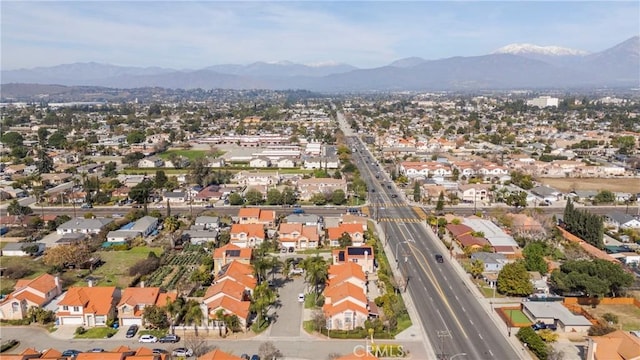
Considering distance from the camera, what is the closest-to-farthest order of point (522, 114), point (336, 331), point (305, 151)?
point (336, 331) < point (305, 151) < point (522, 114)

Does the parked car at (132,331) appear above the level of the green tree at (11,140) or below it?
below

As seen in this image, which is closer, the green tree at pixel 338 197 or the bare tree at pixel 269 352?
the bare tree at pixel 269 352

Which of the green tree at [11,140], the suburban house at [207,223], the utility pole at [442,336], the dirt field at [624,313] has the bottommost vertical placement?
the utility pole at [442,336]

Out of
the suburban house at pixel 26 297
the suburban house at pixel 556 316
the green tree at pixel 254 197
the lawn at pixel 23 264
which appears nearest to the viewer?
the suburban house at pixel 556 316

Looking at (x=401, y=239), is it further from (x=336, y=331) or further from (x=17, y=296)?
(x=17, y=296)

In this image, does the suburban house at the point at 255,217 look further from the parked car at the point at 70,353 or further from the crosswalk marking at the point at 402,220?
the parked car at the point at 70,353

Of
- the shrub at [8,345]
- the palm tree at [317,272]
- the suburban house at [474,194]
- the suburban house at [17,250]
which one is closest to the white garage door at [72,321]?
the shrub at [8,345]

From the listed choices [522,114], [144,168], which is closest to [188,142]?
[144,168]
